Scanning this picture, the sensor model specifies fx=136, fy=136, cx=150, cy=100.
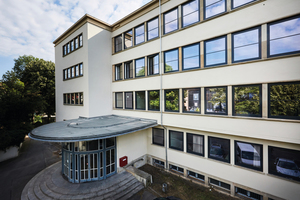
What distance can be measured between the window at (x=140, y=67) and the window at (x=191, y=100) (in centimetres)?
480

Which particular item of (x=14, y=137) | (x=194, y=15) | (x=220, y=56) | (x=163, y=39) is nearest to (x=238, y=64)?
(x=220, y=56)

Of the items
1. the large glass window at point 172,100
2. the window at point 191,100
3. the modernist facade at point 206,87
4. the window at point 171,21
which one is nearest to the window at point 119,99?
the modernist facade at point 206,87

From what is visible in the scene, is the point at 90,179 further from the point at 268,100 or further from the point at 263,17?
the point at 263,17

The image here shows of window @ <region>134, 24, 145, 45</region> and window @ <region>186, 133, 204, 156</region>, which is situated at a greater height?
window @ <region>134, 24, 145, 45</region>

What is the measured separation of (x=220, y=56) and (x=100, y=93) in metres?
11.9

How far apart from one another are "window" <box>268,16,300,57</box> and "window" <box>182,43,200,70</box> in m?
3.99

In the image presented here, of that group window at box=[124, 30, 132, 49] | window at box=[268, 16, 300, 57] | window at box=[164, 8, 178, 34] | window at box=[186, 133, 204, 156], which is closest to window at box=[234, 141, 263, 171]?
window at box=[186, 133, 204, 156]

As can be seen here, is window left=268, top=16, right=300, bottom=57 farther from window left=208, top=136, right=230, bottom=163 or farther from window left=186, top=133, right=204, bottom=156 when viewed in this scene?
window left=186, top=133, right=204, bottom=156

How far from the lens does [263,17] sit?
7504mm

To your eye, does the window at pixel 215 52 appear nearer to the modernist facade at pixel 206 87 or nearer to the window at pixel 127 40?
the modernist facade at pixel 206 87

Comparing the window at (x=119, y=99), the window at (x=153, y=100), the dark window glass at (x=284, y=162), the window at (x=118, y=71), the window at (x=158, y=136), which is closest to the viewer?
the dark window glass at (x=284, y=162)

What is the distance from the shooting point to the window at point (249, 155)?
8062 mm

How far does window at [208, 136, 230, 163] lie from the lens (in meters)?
9.13

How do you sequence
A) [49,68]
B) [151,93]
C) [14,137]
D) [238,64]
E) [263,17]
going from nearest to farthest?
1. [263,17]
2. [238,64]
3. [151,93]
4. [14,137]
5. [49,68]
